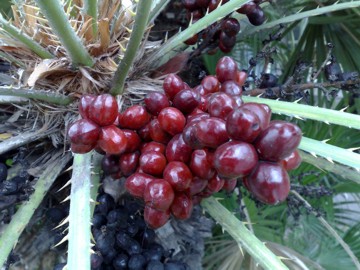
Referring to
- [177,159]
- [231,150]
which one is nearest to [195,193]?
[177,159]

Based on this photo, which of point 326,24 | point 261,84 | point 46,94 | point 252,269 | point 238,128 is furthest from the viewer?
point 326,24

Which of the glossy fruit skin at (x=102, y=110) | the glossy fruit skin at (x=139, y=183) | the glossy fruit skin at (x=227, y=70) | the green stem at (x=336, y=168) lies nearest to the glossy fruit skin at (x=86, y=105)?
the glossy fruit skin at (x=102, y=110)

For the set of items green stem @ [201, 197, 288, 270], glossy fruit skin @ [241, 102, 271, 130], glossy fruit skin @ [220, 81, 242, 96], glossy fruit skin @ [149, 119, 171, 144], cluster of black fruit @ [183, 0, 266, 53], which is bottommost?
green stem @ [201, 197, 288, 270]

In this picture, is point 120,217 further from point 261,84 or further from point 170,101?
point 261,84

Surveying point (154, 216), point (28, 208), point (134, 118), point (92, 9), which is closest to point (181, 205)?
point (154, 216)

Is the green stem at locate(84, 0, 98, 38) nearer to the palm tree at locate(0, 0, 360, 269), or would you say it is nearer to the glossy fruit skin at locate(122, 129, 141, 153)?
the palm tree at locate(0, 0, 360, 269)

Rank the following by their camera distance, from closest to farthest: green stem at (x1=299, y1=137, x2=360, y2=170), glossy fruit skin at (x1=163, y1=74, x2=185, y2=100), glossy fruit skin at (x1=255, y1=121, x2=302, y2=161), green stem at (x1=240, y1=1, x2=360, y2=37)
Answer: glossy fruit skin at (x1=255, y1=121, x2=302, y2=161) → green stem at (x1=299, y1=137, x2=360, y2=170) → glossy fruit skin at (x1=163, y1=74, x2=185, y2=100) → green stem at (x1=240, y1=1, x2=360, y2=37)

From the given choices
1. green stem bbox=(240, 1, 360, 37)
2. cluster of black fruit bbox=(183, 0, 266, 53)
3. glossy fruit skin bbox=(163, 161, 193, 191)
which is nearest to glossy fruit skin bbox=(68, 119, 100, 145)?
glossy fruit skin bbox=(163, 161, 193, 191)
